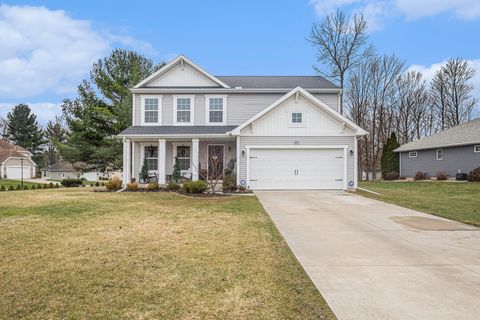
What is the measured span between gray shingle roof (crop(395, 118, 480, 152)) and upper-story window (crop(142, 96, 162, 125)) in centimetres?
2175

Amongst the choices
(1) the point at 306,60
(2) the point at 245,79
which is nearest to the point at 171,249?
(2) the point at 245,79

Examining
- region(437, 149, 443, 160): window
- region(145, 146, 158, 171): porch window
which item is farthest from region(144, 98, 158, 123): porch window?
region(437, 149, 443, 160): window

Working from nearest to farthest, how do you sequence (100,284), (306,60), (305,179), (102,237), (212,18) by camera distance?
(100,284) < (102,237) < (305,179) < (212,18) < (306,60)

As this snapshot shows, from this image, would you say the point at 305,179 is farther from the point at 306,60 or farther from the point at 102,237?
the point at 306,60

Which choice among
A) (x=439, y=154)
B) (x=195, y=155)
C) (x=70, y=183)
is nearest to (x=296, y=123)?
(x=195, y=155)

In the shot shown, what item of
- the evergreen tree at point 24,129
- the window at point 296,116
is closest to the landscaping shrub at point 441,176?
the window at point 296,116

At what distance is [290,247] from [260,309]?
275 cm

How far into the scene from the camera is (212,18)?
19.4 metres

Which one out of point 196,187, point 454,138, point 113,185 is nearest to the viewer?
point 196,187

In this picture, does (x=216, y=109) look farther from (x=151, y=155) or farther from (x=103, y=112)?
(x=103, y=112)

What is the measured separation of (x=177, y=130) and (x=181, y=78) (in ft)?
11.3

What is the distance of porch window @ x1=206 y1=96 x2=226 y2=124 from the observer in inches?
788

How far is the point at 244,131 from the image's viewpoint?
17.5m

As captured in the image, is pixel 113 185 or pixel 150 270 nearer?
pixel 150 270
